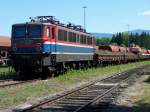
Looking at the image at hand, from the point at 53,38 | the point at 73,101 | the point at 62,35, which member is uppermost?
the point at 62,35

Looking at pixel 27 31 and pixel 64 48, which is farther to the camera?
pixel 64 48

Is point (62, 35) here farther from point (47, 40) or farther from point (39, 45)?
point (39, 45)

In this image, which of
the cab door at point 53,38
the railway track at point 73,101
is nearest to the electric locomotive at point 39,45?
the cab door at point 53,38

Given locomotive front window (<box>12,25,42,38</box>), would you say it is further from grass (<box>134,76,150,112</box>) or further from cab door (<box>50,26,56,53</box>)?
grass (<box>134,76,150,112</box>)

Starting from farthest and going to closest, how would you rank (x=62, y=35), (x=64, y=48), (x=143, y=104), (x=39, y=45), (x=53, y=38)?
(x=64, y=48)
(x=62, y=35)
(x=53, y=38)
(x=39, y=45)
(x=143, y=104)

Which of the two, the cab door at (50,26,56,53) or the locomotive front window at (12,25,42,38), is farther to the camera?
the cab door at (50,26,56,53)

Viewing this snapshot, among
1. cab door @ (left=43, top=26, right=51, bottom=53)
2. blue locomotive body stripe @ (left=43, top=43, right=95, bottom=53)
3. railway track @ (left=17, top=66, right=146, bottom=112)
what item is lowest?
railway track @ (left=17, top=66, right=146, bottom=112)

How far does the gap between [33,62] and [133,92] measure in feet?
26.0

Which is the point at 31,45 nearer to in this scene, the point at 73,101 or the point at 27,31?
the point at 27,31

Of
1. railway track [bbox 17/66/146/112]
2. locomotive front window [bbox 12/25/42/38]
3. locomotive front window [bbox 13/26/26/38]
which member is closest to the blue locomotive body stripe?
locomotive front window [bbox 12/25/42/38]

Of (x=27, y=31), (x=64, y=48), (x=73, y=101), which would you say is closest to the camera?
(x=73, y=101)

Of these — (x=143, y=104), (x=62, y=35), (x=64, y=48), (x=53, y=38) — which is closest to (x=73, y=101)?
(x=143, y=104)

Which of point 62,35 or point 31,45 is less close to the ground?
point 62,35

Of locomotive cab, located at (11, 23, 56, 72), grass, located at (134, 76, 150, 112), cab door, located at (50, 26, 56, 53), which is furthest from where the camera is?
cab door, located at (50, 26, 56, 53)
